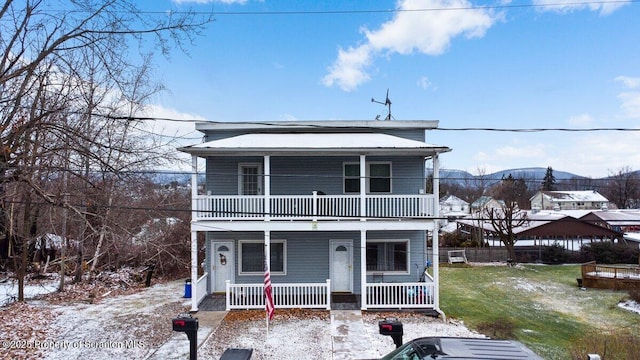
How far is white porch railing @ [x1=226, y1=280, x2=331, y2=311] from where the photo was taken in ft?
36.9

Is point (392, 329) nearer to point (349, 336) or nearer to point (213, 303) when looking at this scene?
point (349, 336)

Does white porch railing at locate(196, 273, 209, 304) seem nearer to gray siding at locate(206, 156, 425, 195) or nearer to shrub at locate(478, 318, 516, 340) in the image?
gray siding at locate(206, 156, 425, 195)

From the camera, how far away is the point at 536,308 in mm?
13969

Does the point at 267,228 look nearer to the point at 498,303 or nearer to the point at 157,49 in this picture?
the point at 157,49

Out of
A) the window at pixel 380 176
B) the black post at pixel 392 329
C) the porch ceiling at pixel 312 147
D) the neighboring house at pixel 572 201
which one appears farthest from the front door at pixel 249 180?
the neighboring house at pixel 572 201

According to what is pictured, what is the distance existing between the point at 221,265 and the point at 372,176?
6494 millimetres

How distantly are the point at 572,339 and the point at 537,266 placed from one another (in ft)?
52.7

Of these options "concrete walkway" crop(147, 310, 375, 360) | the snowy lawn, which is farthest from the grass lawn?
"concrete walkway" crop(147, 310, 375, 360)

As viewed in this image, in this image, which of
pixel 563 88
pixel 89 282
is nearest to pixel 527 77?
pixel 563 88

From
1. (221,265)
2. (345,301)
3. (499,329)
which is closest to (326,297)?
(345,301)

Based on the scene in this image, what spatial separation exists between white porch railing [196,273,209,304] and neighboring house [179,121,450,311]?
7 cm

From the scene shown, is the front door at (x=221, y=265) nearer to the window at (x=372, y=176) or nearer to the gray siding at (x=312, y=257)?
the gray siding at (x=312, y=257)

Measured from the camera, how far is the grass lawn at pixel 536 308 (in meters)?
10.5

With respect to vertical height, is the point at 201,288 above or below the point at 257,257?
below
